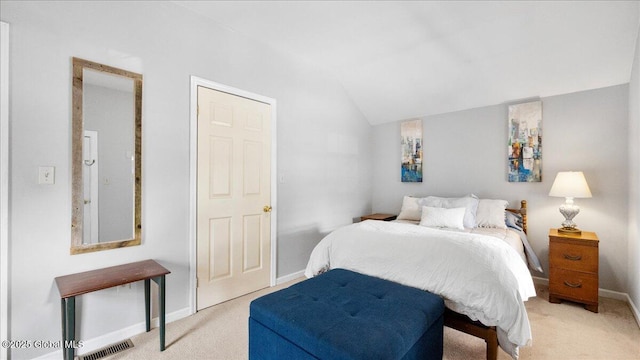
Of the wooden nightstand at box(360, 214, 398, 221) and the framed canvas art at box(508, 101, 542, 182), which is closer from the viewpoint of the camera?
the framed canvas art at box(508, 101, 542, 182)

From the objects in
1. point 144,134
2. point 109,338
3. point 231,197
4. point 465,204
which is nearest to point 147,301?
point 109,338

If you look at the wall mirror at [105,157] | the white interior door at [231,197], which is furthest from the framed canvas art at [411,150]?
the wall mirror at [105,157]

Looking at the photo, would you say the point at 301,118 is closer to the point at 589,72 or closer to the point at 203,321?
the point at 203,321

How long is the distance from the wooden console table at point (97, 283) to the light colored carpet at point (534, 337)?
0.18 m

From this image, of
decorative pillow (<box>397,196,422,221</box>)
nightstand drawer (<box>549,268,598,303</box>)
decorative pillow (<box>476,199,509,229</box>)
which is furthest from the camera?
decorative pillow (<box>397,196,422,221</box>)

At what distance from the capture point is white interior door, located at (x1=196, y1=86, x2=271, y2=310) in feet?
8.96

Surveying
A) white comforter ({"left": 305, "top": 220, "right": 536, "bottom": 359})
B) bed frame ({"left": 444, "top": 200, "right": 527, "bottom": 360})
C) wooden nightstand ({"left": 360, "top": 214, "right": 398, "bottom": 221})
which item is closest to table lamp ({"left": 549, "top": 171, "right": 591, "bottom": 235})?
white comforter ({"left": 305, "top": 220, "right": 536, "bottom": 359})

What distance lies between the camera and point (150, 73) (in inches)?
93.6

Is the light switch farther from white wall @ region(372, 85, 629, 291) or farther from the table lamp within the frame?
the table lamp

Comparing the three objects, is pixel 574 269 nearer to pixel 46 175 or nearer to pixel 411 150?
pixel 411 150

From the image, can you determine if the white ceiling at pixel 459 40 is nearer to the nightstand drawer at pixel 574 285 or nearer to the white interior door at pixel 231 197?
the white interior door at pixel 231 197

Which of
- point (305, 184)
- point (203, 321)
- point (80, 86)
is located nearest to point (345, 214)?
point (305, 184)

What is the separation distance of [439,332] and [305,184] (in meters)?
2.33

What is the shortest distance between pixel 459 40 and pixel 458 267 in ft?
7.44
